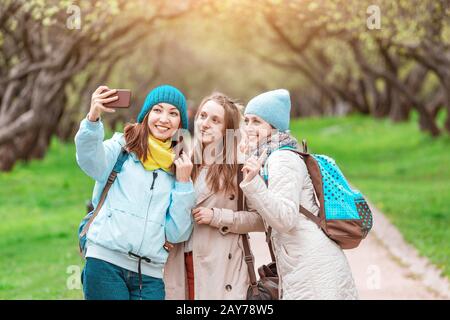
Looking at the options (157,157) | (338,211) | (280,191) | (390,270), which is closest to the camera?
(280,191)

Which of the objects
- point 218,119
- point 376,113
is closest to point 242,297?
point 218,119

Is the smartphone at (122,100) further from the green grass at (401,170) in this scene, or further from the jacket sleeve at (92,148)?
the green grass at (401,170)

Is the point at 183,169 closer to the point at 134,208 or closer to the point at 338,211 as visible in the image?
the point at 134,208

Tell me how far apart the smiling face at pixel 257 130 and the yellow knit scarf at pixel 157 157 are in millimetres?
445

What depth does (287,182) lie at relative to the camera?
14.1 ft

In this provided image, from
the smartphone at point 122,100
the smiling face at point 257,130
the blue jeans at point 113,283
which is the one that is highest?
the smartphone at point 122,100

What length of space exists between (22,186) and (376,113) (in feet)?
68.4

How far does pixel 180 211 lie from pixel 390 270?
5809 millimetres

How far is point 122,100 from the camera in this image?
444 centimetres

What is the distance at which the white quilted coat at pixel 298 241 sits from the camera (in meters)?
4.23

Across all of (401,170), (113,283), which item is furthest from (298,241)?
(401,170)

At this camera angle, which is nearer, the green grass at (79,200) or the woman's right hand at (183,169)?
the woman's right hand at (183,169)

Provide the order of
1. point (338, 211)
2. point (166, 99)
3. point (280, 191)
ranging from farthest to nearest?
1. point (166, 99)
2. point (338, 211)
3. point (280, 191)

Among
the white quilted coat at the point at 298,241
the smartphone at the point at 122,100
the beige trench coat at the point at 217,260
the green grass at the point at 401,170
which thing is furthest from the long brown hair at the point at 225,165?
the green grass at the point at 401,170
